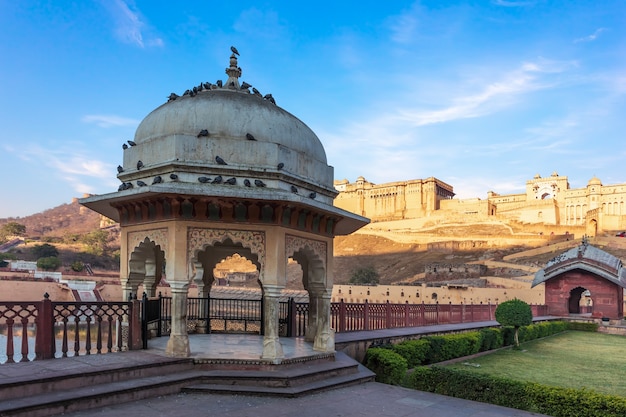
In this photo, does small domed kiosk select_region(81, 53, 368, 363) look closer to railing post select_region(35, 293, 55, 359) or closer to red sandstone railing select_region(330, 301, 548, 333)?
railing post select_region(35, 293, 55, 359)

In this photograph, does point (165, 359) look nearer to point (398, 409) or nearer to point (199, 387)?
point (199, 387)

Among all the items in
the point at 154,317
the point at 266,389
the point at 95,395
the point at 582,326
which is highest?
the point at 154,317

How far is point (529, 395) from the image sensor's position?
730 centimetres

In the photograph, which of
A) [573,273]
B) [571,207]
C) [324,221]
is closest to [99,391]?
[324,221]

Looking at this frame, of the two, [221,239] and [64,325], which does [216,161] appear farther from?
[64,325]

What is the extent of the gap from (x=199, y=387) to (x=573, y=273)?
80.1ft

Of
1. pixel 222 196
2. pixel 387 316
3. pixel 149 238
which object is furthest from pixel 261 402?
pixel 387 316

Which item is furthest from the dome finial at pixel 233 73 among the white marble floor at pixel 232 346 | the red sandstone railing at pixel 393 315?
the red sandstone railing at pixel 393 315

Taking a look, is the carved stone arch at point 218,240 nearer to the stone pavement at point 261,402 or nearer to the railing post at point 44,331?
the stone pavement at point 261,402

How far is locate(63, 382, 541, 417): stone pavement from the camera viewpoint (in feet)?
20.2

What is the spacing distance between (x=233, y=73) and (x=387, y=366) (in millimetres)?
6732

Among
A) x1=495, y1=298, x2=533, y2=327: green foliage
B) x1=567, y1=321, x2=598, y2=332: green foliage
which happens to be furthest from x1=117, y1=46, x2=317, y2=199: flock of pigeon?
x1=567, y1=321, x2=598, y2=332: green foliage

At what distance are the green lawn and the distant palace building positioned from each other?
61.2 metres

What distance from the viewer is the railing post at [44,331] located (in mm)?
7113
